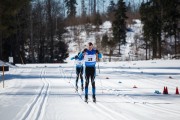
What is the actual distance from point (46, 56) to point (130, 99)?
6421 centimetres

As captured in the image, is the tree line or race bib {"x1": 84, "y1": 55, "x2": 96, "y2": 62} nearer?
race bib {"x1": 84, "y1": 55, "x2": 96, "y2": 62}

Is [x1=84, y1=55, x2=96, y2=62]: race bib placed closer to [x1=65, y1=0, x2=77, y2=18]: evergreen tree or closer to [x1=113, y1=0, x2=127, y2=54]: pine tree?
[x1=113, y1=0, x2=127, y2=54]: pine tree

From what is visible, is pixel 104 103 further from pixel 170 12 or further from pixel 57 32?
pixel 57 32

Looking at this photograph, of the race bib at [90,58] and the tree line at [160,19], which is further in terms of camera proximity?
the tree line at [160,19]

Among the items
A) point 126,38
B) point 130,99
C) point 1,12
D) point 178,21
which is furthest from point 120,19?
point 130,99

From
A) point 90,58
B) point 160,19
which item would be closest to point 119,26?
point 160,19

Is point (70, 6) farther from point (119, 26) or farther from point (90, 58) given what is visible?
point (90, 58)

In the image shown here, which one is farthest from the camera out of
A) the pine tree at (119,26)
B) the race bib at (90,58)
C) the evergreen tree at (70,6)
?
the evergreen tree at (70,6)

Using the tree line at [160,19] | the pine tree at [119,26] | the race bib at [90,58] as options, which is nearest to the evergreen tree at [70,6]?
the pine tree at [119,26]

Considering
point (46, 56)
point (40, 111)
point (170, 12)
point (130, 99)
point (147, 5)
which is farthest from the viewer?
point (46, 56)

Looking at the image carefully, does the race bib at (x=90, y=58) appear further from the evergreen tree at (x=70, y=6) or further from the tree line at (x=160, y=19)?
the evergreen tree at (x=70, y=6)

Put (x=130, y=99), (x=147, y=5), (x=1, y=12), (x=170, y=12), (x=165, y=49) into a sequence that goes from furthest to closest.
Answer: (x=165, y=49), (x=147, y=5), (x=170, y=12), (x=1, y=12), (x=130, y=99)

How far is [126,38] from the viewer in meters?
97.9

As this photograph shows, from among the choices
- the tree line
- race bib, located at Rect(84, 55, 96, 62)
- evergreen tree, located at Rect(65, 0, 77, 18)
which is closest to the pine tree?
the tree line
